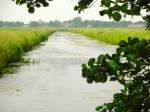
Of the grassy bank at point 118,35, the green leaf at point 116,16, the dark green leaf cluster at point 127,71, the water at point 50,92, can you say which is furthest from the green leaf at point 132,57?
the grassy bank at point 118,35

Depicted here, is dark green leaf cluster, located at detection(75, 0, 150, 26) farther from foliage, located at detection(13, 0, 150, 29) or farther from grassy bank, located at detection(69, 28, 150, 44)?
grassy bank, located at detection(69, 28, 150, 44)

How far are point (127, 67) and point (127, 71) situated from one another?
0.04 m

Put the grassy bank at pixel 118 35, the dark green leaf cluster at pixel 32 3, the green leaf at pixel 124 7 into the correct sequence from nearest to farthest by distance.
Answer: the green leaf at pixel 124 7 → the dark green leaf cluster at pixel 32 3 → the grassy bank at pixel 118 35

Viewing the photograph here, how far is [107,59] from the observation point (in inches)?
111

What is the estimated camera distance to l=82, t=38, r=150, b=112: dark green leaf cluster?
2.79 metres

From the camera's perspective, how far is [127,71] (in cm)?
289

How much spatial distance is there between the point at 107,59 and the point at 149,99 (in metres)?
0.34

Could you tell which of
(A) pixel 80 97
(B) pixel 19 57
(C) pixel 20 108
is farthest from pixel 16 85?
(B) pixel 19 57

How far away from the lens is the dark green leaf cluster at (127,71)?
9.14ft

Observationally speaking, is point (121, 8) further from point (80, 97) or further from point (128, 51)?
point (80, 97)

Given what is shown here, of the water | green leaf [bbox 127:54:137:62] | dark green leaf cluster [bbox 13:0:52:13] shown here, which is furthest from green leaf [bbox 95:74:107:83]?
the water

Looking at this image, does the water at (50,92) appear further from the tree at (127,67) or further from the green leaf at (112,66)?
the green leaf at (112,66)

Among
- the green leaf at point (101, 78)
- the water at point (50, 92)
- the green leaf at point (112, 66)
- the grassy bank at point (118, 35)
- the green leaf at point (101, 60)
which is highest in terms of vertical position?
the green leaf at point (101, 60)

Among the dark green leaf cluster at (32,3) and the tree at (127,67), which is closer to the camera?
the tree at (127,67)
